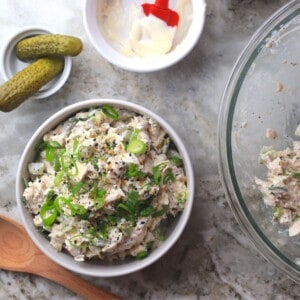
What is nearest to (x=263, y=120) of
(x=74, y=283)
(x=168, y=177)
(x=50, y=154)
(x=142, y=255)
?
(x=168, y=177)

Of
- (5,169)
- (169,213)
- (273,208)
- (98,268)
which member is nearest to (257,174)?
(273,208)

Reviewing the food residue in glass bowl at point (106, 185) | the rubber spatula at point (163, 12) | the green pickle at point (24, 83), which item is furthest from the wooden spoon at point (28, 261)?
the rubber spatula at point (163, 12)

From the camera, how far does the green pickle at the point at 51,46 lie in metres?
1.67

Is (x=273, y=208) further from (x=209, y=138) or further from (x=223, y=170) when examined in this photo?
(x=209, y=138)

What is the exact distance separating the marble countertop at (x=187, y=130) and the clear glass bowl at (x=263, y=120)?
0.15 m

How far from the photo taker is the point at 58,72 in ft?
5.71

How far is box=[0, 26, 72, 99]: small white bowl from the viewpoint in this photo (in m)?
1.74

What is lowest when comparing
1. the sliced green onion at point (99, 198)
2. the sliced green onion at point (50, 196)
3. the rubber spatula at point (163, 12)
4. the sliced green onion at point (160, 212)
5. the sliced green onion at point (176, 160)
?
the sliced green onion at point (160, 212)

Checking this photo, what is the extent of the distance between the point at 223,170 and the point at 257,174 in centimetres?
12

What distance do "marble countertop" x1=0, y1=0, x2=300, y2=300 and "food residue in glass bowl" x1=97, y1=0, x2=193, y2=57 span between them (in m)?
0.07

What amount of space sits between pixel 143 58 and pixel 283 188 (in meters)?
0.58

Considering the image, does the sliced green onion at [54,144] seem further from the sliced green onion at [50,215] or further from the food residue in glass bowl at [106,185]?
the sliced green onion at [50,215]

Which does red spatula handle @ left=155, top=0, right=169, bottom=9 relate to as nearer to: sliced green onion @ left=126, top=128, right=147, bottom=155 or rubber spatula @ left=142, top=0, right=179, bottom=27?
rubber spatula @ left=142, top=0, right=179, bottom=27

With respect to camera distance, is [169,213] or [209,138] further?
[209,138]
